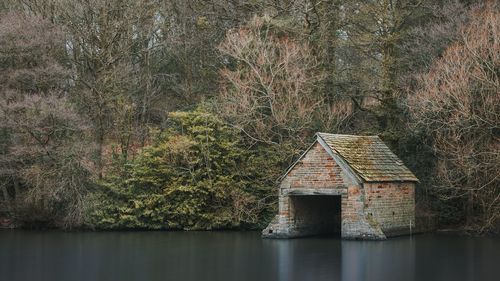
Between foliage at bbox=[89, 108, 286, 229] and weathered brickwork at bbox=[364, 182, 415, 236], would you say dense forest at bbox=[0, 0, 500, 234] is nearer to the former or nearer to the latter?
foliage at bbox=[89, 108, 286, 229]

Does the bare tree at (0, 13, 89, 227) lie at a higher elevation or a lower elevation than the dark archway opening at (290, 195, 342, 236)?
higher

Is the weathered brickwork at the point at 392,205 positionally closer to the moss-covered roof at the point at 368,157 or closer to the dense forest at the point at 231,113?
the moss-covered roof at the point at 368,157

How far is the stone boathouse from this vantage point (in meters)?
26.2

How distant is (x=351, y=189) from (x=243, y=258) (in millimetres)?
5936

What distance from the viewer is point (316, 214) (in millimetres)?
29422

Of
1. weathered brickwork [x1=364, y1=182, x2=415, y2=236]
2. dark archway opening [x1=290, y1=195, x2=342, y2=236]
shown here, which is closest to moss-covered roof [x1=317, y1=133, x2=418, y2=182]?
weathered brickwork [x1=364, y1=182, x2=415, y2=236]

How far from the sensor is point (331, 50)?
119ft

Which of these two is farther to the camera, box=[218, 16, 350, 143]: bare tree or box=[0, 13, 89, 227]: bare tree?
box=[0, 13, 89, 227]: bare tree

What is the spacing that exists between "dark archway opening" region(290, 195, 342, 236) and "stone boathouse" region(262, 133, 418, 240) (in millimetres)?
36

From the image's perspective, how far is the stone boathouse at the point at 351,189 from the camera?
86.0 feet

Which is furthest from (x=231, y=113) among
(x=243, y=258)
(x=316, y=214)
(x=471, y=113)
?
(x=243, y=258)

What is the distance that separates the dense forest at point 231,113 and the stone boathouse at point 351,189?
177 cm

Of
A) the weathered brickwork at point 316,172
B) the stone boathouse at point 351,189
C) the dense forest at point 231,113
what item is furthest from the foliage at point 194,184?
the weathered brickwork at point 316,172

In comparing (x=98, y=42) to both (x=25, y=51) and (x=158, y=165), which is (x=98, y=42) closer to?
(x=25, y=51)
